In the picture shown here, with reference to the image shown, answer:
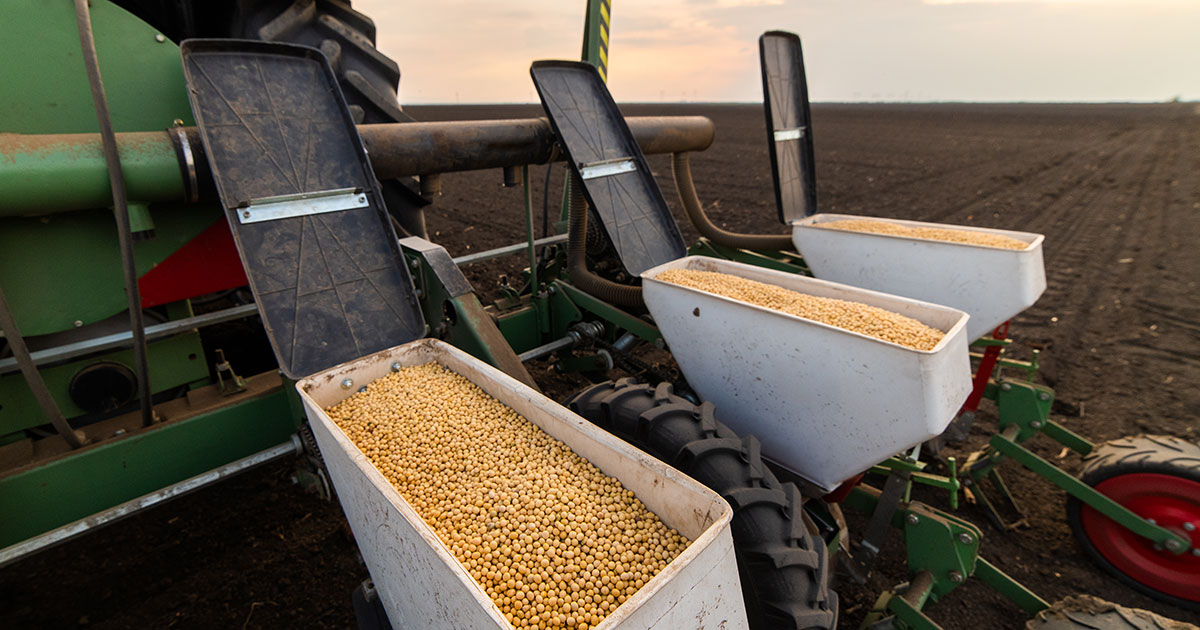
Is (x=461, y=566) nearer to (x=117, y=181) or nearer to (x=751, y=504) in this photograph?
(x=751, y=504)

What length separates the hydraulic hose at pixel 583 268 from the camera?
2.81 m

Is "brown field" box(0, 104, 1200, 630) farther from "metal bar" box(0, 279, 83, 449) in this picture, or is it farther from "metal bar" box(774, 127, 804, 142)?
"metal bar" box(774, 127, 804, 142)

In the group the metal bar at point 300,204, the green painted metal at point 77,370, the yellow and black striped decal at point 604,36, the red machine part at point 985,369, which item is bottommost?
the red machine part at point 985,369

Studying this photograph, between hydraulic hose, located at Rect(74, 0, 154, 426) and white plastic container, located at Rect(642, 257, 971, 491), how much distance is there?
69.7 inches

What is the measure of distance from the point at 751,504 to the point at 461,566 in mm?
728

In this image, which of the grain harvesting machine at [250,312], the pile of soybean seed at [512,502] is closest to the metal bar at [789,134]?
the grain harvesting machine at [250,312]

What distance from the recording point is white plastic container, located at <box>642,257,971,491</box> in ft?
5.30

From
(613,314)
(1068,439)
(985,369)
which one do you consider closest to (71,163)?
(613,314)

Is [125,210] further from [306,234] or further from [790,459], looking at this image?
[790,459]

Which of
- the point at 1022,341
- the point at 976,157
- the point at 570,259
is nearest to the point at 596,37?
the point at 570,259

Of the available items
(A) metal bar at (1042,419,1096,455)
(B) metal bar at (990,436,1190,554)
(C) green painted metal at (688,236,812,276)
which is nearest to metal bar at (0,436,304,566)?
(C) green painted metal at (688,236,812,276)

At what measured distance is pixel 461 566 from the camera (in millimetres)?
960

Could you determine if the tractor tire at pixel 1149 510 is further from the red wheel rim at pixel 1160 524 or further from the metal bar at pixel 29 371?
the metal bar at pixel 29 371

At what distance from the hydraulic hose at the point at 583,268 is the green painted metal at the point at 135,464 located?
5.13 ft
